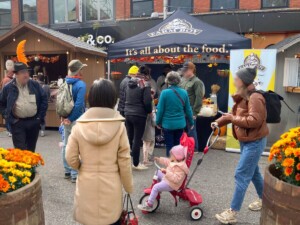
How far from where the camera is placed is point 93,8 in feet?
53.3

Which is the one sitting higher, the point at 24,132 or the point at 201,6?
the point at 201,6

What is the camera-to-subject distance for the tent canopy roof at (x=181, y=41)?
270 inches

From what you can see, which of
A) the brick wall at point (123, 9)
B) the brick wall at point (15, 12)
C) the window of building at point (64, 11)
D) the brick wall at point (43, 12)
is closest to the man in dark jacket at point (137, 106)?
the brick wall at point (123, 9)

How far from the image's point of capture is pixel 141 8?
15.1 metres

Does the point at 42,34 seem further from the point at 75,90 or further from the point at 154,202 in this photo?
the point at 154,202

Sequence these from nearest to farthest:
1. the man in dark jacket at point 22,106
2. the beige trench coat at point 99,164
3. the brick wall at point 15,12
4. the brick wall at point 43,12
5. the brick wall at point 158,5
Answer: the beige trench coat at point 99,164 → the man in dark jacket at point 22,106 → the brick wall at point 158,5 → the brick wall at point 43,12 → the brick wall at point 15,12

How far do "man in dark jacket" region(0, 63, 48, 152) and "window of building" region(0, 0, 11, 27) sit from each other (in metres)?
15.2

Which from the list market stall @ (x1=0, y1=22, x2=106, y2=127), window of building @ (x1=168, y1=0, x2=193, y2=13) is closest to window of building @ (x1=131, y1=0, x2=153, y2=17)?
window of building @ (x1=168, y1=0, x2=193, y2=13)

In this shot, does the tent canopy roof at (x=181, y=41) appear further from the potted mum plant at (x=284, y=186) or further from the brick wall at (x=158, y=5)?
the brick wall at (x=158, y=5)

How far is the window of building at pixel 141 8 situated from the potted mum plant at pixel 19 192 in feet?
43.1

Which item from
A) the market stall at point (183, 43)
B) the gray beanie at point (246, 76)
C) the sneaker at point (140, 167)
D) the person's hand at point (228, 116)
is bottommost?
the sneaker at point (140, 167)

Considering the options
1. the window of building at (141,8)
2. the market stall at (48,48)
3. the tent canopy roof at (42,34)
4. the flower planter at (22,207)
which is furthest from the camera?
the window of building at (141,8)

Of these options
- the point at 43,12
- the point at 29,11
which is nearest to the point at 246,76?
the point at 43,12

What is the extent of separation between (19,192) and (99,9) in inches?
591
